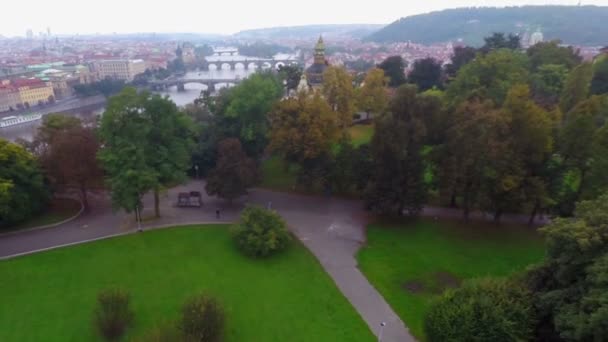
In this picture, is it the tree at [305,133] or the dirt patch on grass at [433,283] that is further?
the tree at [305,133]

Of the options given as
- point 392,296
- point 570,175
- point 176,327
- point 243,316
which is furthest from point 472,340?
point 570,175

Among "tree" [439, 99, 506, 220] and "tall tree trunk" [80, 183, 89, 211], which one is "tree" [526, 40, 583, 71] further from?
"tall tree trunk" [80, 183, 89, 211]

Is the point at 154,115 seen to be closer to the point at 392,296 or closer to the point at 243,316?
the point at 243,316

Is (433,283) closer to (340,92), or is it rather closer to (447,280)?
(447,280)

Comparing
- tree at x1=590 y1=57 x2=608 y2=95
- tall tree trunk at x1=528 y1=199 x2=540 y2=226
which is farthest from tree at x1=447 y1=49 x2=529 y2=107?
tall tree trunk at x1=528 y1=199 x2=540 y2=226

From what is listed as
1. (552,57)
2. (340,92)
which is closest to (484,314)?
(340,92)

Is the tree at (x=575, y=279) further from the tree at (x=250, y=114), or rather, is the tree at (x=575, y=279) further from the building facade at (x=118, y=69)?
the building facade at (x=118, y=69)

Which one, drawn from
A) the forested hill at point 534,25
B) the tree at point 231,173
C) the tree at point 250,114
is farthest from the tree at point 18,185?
the forested hill at point 534,25
